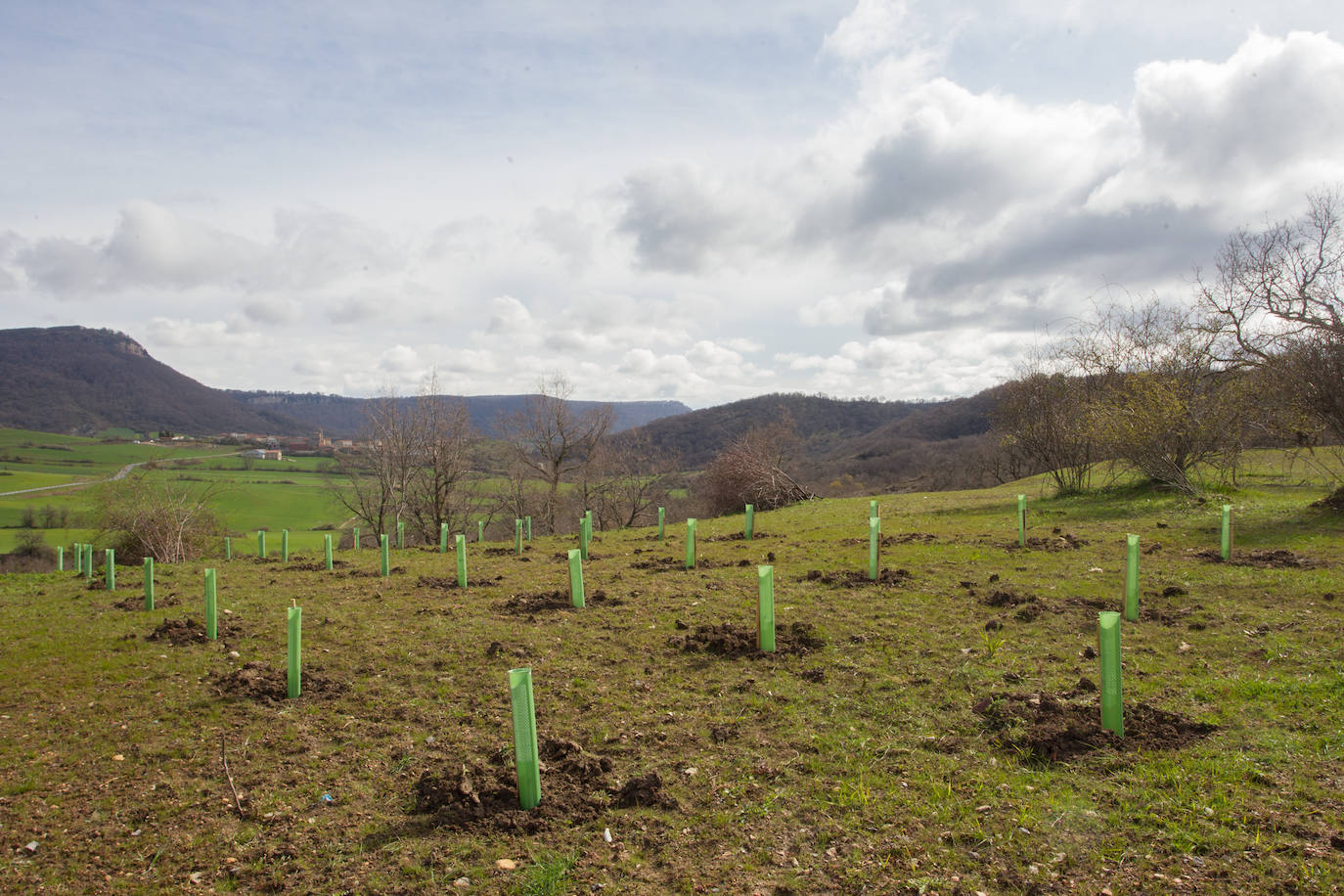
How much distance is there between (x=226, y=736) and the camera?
5.35 m

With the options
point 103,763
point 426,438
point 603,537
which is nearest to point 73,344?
point 426,438

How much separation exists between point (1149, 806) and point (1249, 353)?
22611mm

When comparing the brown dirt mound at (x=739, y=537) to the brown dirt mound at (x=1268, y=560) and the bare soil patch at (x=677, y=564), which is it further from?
the brown dirt mound at (x=1268, y=560)

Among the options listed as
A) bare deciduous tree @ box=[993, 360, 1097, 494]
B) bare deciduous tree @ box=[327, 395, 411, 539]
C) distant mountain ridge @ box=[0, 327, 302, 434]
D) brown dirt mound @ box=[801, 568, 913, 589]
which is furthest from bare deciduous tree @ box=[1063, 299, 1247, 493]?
distant mountain ridge @ box=[0, 327, 302, 434]

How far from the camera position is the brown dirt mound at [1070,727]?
4.66 metres

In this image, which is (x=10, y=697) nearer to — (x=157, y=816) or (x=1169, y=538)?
(x=157, y=816)

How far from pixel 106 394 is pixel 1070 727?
15751cm

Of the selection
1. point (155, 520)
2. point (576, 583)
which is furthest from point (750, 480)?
point (155, 520)

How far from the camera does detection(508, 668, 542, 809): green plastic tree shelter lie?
4.05 m

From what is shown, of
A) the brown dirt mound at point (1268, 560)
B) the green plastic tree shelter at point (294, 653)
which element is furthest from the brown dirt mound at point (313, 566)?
the brown dirt mound at point (1268, 560)

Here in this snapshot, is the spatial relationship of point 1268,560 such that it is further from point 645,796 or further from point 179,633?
point 179,633

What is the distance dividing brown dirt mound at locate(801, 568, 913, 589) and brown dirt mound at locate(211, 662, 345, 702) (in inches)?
281

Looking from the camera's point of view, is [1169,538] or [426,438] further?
[426,438]

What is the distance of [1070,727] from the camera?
4836mm
